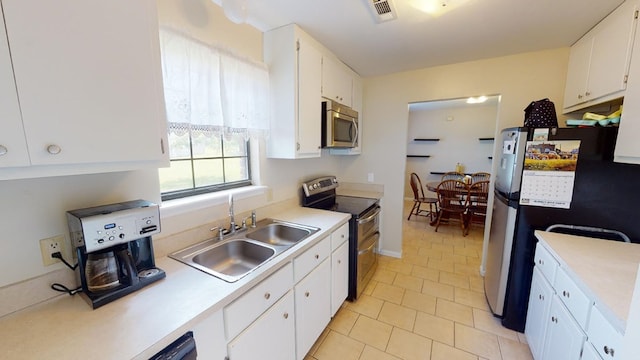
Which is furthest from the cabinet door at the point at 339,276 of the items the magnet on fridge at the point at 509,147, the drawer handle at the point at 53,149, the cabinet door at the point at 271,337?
the drawer handle at the point at 53,149

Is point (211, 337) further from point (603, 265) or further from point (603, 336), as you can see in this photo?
point (603, 265)

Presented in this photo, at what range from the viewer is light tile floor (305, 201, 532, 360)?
175cm

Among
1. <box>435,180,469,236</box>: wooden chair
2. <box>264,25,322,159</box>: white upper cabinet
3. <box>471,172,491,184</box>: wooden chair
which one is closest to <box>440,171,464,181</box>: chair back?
<box>471,172,491,184</box>: wooden chair

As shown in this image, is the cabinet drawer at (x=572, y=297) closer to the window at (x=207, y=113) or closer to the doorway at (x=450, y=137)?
the window at (x=207, y=113)

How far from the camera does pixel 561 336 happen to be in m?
1.31

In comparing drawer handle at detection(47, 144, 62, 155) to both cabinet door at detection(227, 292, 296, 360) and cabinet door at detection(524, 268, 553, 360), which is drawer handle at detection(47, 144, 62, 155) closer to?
cabinet door at detection(227, 292, 296, 360)

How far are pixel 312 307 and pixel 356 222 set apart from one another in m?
0.81

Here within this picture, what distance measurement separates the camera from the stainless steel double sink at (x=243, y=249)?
1364mm

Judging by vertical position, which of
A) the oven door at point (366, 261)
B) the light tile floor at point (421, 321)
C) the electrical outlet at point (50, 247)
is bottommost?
the light tile floor at point (421, 321)

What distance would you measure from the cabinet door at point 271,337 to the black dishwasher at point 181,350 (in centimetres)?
23

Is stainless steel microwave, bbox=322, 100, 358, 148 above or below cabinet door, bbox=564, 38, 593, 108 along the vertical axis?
below

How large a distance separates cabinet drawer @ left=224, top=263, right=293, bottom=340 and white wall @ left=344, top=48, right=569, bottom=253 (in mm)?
2089

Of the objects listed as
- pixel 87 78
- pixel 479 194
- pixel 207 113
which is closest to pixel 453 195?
pixel 479 194

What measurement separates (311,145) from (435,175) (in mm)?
5081
